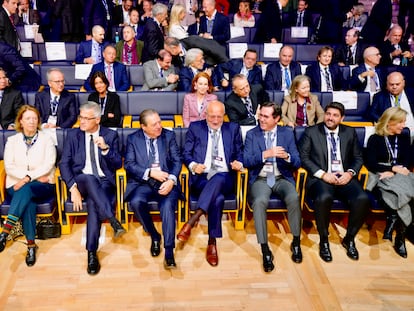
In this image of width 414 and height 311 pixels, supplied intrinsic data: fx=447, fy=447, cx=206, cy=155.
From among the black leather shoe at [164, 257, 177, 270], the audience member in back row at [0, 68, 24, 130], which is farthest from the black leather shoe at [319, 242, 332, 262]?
the audience member in back row at [0, 68, 24, 130]

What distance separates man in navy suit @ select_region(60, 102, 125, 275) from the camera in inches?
118

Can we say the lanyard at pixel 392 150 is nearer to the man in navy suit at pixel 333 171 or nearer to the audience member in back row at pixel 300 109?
the man in navy suit at pixel 333 171

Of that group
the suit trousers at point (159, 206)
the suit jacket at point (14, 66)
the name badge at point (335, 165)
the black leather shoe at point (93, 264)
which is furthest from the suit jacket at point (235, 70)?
the black leather shoe at point (93, 264)

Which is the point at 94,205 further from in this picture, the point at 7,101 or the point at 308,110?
the point at 308,110

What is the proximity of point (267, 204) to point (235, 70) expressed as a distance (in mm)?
1855

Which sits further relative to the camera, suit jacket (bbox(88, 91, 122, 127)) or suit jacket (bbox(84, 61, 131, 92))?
suit jacket (bbox(84, 61, 131, 92))

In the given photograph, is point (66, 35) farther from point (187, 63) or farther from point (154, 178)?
point (154, 178)

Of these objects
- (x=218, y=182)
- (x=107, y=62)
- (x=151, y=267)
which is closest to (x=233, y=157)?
(x=218, y=182)

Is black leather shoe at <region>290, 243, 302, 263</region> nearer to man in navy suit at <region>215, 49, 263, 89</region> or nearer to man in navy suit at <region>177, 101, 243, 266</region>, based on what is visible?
man in navy suit at <region>177, 101, 243, 266</region>

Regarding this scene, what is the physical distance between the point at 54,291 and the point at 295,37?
4.74m

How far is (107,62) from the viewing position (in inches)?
175

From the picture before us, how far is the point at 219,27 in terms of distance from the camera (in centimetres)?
525

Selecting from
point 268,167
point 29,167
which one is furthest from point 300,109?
point 29,167

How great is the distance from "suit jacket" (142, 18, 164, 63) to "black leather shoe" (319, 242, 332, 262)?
2.79m
